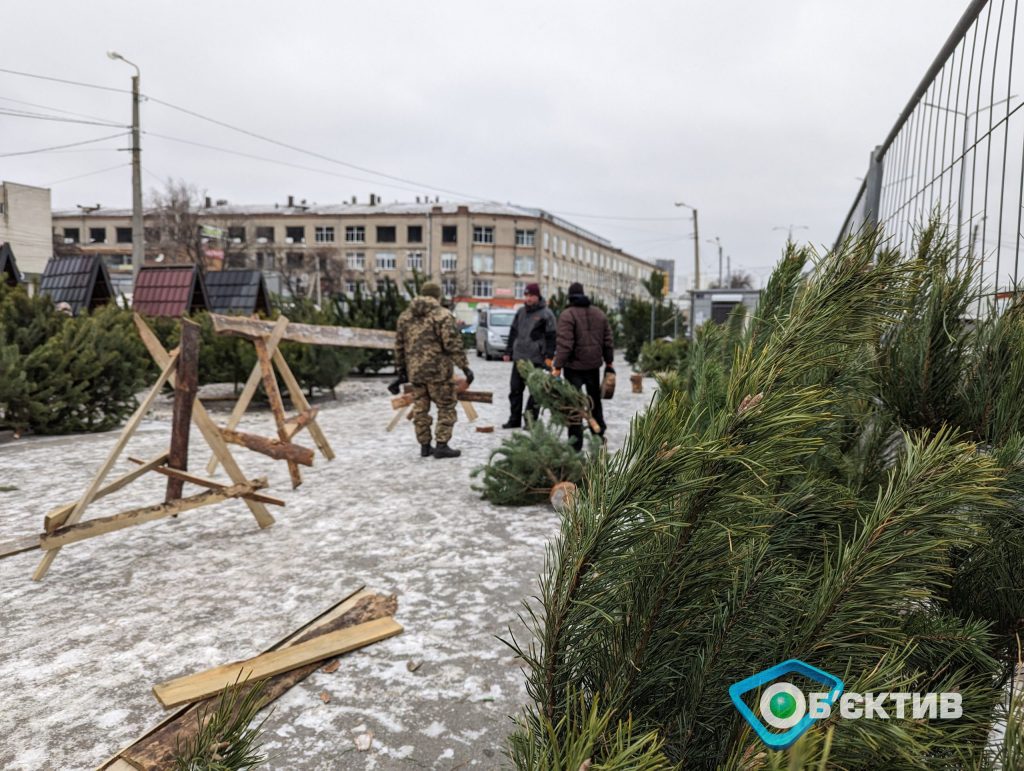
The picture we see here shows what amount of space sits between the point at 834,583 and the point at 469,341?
27.9m

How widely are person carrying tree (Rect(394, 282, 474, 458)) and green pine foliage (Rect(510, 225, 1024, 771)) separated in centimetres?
622

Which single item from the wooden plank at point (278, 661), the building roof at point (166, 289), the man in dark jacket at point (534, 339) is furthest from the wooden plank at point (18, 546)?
the building roof at point (166, 289)

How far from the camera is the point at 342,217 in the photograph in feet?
236

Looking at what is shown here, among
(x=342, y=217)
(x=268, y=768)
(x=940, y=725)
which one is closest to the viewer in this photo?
(x=940, y=725)

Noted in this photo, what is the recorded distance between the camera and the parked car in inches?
928

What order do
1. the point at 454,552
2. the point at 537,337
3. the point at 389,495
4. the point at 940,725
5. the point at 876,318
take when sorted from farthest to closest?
the point at 537,337 < the point at 389,495 < the point at 454,552 < the point at 876,318 < the point at 940,725

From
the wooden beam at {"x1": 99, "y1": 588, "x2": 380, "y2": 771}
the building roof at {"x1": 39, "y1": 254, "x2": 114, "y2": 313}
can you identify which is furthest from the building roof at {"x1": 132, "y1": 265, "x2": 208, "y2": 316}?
the wooden beam at {"x1": 99, "y1": 588, "x2": 380, "y2": 771}

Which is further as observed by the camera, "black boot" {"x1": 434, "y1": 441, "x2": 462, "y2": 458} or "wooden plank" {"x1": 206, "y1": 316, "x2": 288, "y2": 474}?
"black boot" {"x1": 434, "y1": 441, "x2": 462, "y2": 458}

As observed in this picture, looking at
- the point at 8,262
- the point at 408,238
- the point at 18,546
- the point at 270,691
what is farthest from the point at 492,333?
the point at 408,238

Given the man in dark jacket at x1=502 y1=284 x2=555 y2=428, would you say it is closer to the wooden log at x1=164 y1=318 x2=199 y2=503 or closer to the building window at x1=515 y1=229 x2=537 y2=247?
the wooden log at x1=164 y1=318 x2=199 y2=503

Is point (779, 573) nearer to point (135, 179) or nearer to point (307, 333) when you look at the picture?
point (307, 333)

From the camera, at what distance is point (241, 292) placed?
18.4 meters

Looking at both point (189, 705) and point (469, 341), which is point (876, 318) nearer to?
point (189, 705)

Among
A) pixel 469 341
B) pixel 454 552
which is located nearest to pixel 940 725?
pixel 454 552
